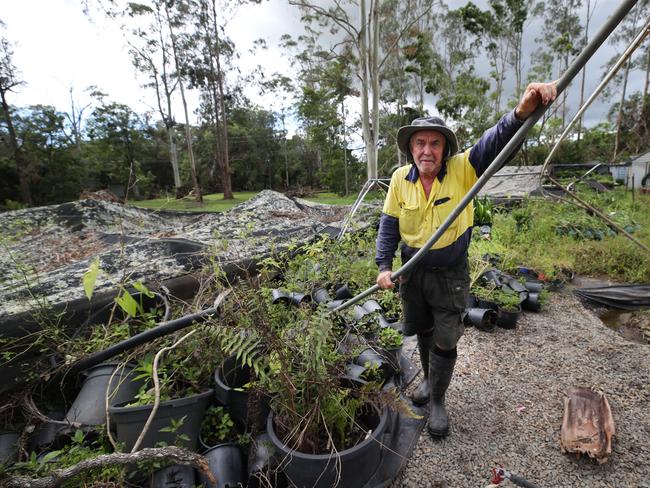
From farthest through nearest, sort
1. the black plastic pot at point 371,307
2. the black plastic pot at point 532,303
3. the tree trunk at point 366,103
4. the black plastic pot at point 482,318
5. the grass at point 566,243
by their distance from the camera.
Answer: the tree trunk at point 366,103 → the grass at point 566,243 → the black plastic pot at point 532,303 → the black plastic pot at point 482,318 → the black plastic pot at point 371,307

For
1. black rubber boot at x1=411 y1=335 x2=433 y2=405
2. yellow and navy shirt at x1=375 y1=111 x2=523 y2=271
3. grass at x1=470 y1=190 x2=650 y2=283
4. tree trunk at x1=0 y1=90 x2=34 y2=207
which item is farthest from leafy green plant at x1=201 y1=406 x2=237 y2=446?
tree trunk at x1=0 y1=90 x2=34 y2=207

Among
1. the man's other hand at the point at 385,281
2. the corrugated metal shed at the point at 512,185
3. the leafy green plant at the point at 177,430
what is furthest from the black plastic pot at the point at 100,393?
the corrugated metal shed at the point at 512,185

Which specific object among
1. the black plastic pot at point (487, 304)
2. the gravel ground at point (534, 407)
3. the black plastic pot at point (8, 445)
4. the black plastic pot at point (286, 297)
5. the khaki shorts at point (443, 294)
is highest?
the khaki shorts at point (443, 294)

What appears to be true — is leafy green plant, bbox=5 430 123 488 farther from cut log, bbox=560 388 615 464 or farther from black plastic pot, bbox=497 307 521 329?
black plastic pot, bbox=497 307 521 329

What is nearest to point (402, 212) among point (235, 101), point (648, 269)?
point (648, 269)

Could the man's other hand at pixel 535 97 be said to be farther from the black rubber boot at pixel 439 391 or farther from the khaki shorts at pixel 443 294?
the black rubber boot at pixel 439 391

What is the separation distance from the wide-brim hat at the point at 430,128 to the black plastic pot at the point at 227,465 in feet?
6.26

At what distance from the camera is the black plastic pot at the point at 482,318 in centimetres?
304

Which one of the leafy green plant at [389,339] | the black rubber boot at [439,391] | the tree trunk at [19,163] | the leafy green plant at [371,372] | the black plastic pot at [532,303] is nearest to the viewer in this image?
the black rubber boot at [439,391]

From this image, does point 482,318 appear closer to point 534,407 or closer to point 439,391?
point 534,407

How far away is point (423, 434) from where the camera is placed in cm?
193

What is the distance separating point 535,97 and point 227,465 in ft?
7.05

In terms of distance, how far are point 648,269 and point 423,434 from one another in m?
4.30

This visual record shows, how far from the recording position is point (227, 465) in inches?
61.9
